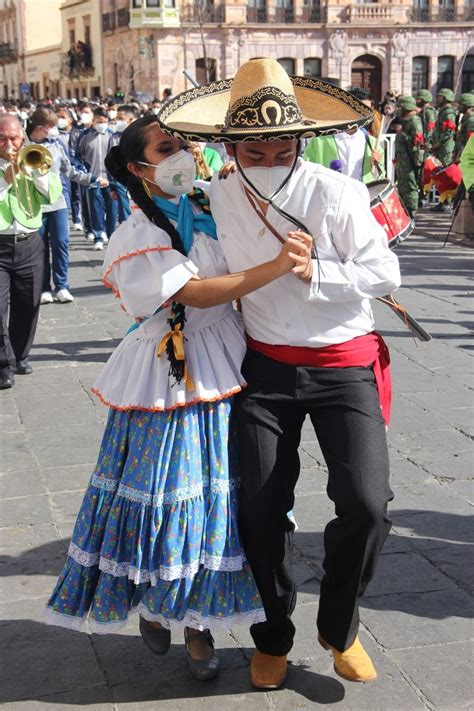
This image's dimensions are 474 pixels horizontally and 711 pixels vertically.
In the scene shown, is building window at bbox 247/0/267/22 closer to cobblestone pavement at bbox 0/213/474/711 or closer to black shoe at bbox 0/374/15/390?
cobblestone pavement at bbox 0/213/474/711

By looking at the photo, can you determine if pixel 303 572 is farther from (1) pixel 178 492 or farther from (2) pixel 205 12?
(2) pixel 205 12

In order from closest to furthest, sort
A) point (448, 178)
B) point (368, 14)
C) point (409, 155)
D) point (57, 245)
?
point (448, 178) < point (57, 245) < point (409, 155) < point (368, 14)

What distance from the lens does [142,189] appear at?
3297 millimetres

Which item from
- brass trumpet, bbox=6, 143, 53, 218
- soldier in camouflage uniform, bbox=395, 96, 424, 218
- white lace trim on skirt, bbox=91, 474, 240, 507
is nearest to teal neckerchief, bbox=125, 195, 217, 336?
white lace trim on skirt, bbox=91, 474, 240, 507

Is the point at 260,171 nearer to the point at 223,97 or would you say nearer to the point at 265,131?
the point at 265,131

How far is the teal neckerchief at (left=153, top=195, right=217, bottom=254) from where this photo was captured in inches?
128

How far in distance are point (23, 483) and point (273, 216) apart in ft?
8.72

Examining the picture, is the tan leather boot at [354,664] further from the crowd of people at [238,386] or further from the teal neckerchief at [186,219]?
the teal neckerchief at [186,219]

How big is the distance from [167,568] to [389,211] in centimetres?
152

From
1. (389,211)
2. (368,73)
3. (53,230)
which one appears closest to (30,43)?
(368,73)

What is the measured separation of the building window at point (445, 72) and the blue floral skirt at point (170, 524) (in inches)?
1891

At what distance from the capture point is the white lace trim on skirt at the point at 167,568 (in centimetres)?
317

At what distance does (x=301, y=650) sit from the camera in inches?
139

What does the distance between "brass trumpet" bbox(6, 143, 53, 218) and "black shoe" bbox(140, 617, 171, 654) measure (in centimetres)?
472
